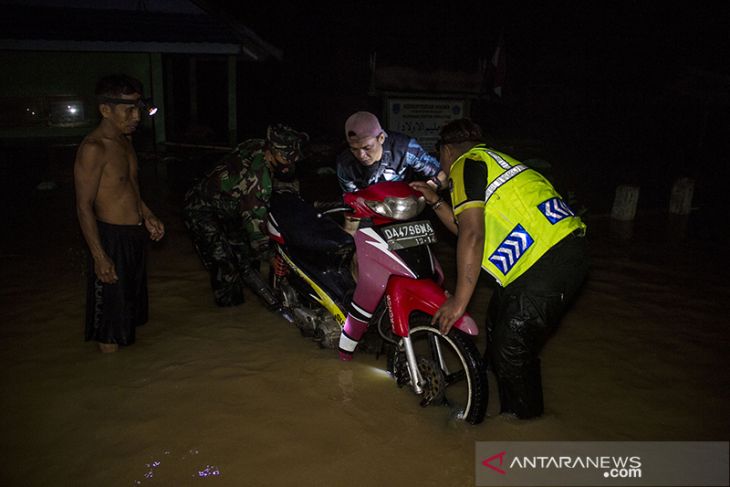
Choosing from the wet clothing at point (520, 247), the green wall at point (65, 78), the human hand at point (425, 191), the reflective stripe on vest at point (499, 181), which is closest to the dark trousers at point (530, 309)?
the wet clothing at point (520, 247)

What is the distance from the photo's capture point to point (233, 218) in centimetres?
499

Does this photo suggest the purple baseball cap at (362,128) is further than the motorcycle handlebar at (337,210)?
Yes

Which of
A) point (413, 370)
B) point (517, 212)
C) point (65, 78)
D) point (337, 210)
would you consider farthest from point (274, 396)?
point (65, 78)

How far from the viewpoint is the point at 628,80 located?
2188 cm

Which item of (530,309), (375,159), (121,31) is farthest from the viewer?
(121,31)

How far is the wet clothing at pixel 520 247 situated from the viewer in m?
2.96

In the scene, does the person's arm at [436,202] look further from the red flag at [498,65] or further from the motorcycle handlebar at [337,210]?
the red flag at [498,65]

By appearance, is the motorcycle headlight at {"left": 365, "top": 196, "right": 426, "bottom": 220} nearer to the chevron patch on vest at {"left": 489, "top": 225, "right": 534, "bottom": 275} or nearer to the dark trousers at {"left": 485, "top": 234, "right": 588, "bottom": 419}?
the chevron patch on vest at {"left": 489, "top": 225, "right": 534, "bottom": 275}

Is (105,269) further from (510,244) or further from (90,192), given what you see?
(510,244)

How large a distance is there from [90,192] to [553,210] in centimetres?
321

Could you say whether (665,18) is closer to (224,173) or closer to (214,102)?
(214,102)

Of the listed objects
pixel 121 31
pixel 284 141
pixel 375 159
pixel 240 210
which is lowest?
pixel 240 210

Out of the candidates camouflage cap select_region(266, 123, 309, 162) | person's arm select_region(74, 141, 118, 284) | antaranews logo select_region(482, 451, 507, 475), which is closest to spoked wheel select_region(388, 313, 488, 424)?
antaranews logo select_region(482, 451, 507, 475)

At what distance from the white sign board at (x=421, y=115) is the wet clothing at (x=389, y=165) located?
5.65 meters
